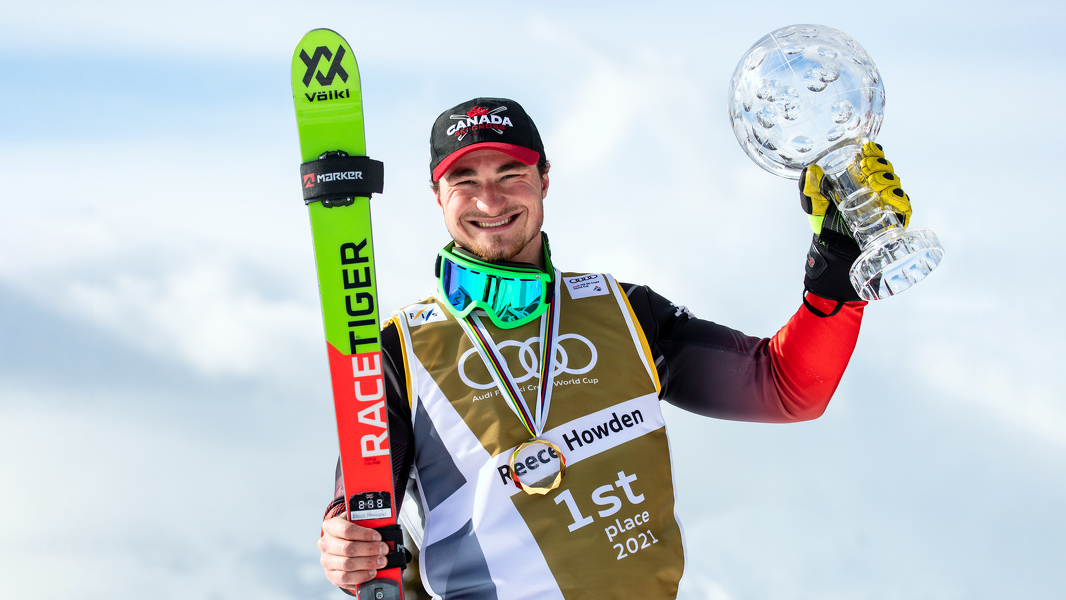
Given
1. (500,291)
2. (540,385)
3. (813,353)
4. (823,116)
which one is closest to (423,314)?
(500,291)

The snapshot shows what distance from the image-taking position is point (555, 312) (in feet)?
11.1

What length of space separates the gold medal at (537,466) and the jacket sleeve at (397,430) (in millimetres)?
479

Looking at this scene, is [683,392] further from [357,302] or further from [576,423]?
[357,302]

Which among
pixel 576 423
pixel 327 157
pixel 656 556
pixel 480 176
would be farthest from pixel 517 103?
pixel 656 556

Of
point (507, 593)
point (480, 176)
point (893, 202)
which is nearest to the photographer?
point (893, 202)

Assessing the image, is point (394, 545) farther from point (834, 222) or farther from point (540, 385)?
point (834, 222)

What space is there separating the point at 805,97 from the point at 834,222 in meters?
0.46

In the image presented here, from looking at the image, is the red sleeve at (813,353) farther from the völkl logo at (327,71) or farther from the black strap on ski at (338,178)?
the völkl logo at (327,71)

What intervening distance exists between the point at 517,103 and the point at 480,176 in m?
0.40

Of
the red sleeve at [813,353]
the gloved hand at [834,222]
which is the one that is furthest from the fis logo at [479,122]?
the red sleeve at [813,353]

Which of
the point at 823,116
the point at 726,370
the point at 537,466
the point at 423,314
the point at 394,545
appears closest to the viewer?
the point at 823,116

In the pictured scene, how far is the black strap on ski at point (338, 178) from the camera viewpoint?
3.19 metres

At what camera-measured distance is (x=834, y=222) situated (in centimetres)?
298

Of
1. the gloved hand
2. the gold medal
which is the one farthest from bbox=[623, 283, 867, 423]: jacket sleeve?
the gold medal
